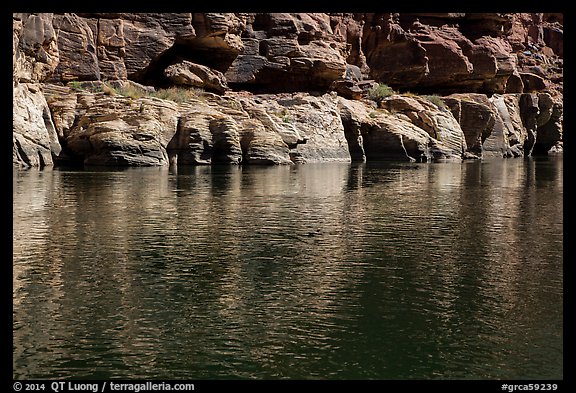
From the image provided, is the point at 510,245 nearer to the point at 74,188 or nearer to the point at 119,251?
the point at 119,251

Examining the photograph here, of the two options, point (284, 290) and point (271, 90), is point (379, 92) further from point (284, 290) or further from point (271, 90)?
point (284, 290)

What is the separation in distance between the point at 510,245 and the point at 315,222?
563 cm

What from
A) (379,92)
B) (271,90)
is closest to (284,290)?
(271,90)

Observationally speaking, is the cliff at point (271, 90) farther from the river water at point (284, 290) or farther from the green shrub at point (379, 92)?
the river water at point (284, 290)

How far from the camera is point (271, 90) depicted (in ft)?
221

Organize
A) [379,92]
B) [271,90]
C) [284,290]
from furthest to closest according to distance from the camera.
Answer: [379,92] < [271,90] < [284,290]

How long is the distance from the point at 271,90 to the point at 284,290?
2206 inches

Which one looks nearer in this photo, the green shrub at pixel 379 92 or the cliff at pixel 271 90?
the cliff at pixel 271 90

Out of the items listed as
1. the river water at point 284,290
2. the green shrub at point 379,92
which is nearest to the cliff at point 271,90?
the green shrub at point 379,92

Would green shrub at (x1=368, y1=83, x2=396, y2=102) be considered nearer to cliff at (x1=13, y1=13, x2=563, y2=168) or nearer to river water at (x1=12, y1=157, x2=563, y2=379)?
cliff at (x1=13, y1=13, x2=563, y2=168)

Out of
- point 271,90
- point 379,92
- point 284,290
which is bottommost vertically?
point 284,290

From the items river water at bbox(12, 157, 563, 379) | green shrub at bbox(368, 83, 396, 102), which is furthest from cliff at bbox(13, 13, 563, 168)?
river water at bbox(12, 157, 563, 379)

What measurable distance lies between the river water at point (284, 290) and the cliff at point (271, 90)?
884 inches

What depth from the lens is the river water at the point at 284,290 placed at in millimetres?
8992
